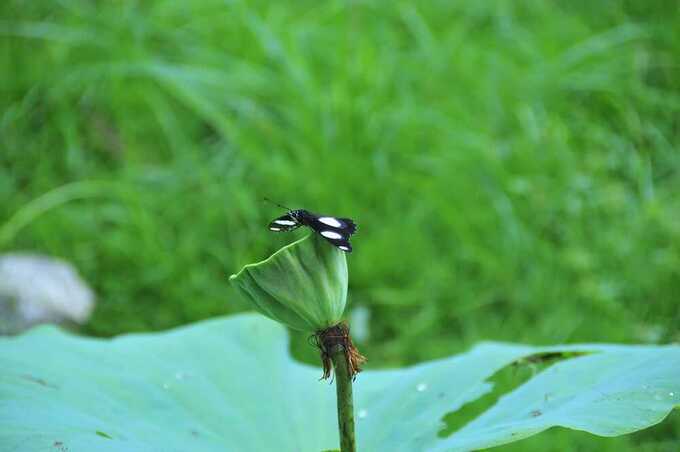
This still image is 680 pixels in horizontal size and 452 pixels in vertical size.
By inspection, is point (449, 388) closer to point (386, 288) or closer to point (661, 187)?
point (386, 288)

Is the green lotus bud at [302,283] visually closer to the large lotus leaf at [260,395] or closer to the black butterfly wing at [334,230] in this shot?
the black butterfly wing at [334,230]

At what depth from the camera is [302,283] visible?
0.79 m

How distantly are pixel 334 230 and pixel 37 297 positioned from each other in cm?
168

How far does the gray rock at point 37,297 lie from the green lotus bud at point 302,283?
1.54 metres

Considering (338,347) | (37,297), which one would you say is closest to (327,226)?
(338,347)

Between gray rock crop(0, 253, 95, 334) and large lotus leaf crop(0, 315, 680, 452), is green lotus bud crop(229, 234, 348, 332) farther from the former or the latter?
gray rock crop(0, 253, 95, 334)

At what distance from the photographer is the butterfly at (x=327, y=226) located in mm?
747

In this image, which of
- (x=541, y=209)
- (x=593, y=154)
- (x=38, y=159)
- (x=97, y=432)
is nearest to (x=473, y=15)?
(x=593, y=154)

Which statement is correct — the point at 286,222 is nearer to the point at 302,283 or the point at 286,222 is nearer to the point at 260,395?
the point at 302,283

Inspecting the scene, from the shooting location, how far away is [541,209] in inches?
102

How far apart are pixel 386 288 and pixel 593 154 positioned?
0.98 m

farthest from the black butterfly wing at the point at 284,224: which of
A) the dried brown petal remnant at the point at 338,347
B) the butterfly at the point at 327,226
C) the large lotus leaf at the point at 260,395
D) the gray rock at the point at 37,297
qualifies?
the gray rock at the point at 37,297

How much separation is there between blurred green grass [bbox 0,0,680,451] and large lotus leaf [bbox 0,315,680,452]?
1.00m

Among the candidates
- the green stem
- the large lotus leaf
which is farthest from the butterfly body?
the large lotus leaf
